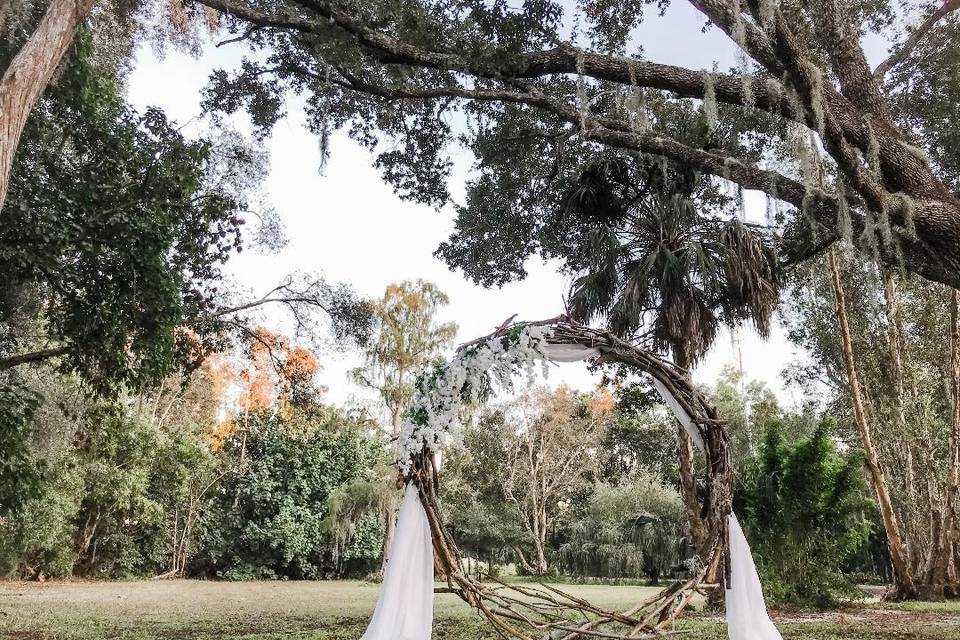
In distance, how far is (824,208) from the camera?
211 inches

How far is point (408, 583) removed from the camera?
3.40 meters

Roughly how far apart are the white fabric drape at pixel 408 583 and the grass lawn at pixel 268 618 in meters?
2.74

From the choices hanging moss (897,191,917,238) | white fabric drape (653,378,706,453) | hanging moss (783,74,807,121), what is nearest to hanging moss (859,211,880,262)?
hanging moss (897,191,917,238)

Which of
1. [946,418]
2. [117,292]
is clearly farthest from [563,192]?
[946,418]

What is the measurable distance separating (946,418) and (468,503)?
11741 millimetres

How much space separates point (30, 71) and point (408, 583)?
4.56m

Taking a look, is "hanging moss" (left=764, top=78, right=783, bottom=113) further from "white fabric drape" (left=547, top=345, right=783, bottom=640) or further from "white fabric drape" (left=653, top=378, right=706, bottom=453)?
"white fabric drape" (left=547, top=345, right=783, bottom=640)

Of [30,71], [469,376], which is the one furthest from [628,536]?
[30,71]

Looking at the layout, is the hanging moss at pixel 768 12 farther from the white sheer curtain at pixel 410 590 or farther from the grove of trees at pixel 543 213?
the white sheer curtain at pixel 410 590

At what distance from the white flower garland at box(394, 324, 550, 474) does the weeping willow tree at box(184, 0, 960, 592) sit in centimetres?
270

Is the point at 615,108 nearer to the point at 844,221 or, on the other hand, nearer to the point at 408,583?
the point at 844,221

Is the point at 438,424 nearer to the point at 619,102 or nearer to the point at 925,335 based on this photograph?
the point at 619,102

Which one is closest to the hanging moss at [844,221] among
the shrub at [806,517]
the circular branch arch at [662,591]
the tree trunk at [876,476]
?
the circular branch arch at [662,591]

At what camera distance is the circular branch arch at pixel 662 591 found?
11.4 ft
